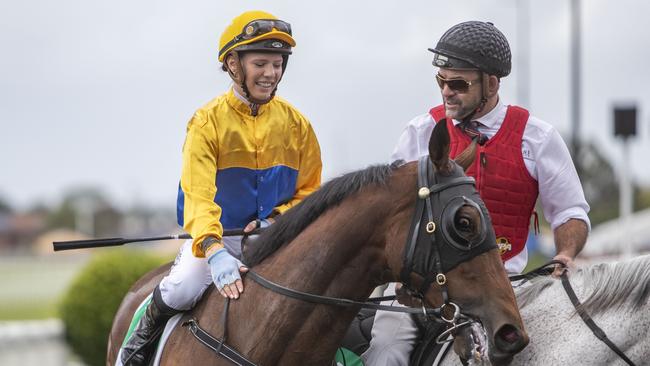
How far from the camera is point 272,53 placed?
15.6ft

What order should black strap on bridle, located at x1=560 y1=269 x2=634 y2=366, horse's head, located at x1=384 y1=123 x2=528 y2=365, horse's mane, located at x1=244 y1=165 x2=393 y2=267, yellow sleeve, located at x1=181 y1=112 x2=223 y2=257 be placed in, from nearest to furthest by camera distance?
1. horse's head, located at x1=384 y1=123 x2=528 y2=365
2. black strap on bridle, located at x1=560 y1=269 x2=634 y2=366
3. horse's mane, located at x1=244 y1=165 x2=393 y2=267
4. yellow sleeve, located at x1=181 y1=112 x2=223 y2=257

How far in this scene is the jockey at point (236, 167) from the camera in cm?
455

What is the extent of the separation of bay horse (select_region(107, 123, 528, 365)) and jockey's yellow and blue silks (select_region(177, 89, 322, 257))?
0.42 metres

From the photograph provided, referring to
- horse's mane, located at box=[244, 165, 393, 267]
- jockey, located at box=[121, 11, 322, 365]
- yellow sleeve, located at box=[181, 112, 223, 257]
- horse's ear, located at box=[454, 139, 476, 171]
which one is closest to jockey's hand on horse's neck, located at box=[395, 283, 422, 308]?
horse's mane, located at box=[244, 165, 393, 267]

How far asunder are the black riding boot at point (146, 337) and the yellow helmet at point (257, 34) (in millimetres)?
1213

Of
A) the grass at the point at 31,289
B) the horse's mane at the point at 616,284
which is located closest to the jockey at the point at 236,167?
the horse's mane at the point at 616,284

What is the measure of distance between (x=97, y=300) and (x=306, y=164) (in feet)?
27.4

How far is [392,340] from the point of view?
461 cm

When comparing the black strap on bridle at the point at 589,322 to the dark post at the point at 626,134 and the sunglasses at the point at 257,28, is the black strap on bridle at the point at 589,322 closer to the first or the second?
the sunglasses at the point at 257,28

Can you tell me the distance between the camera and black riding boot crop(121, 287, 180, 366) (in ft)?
16.3

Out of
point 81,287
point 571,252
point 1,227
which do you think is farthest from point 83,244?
point 1,227

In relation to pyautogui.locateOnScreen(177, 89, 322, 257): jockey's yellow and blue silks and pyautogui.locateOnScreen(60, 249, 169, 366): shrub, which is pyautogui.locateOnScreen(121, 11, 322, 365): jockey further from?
pyautogui.locateOnScreen(60, 249, 169, 366): shrub

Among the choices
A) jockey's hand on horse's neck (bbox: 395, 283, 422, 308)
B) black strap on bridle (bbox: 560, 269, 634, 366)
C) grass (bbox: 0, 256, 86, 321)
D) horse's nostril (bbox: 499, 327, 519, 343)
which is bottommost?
grass (bbox: 0, 256, 86, 321)

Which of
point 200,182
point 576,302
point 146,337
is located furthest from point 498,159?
point 146,337
